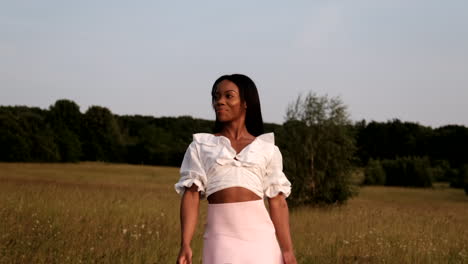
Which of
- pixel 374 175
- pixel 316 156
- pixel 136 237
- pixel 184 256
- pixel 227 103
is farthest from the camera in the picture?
pixel 374 175

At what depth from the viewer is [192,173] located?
12.1 ft

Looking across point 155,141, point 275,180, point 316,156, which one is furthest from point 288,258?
point 155,141

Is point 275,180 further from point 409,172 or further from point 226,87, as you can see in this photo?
point 409,172

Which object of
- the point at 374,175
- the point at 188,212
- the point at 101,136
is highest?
the point at 101,136

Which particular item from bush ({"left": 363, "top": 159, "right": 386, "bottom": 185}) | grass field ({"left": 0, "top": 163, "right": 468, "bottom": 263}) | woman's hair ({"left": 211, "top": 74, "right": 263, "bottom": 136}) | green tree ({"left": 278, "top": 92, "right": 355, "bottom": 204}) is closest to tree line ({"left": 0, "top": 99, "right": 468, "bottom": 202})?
bush ({"left": 363, "top": 159, "right": 386, "bottom": 185})

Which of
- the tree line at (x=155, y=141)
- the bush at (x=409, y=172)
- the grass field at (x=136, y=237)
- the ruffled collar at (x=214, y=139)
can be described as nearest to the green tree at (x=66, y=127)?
the tree line at (x=155, y=141)

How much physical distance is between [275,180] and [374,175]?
48.1 meters

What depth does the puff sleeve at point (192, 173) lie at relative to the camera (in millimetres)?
3668

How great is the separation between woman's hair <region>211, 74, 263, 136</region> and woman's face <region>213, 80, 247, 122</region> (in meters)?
0.03

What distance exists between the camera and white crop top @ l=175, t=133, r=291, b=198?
12.0 feet

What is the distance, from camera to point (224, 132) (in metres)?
3.83

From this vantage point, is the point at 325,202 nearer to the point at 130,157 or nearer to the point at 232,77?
the point at 232,77

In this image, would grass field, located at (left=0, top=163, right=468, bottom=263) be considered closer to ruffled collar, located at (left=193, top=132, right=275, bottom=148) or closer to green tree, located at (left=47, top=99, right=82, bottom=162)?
ruffled collar, located at (left=193, top=132, right=275, bottom=148)

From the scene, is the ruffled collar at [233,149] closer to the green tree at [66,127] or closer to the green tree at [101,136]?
the green tree at [66,127]
